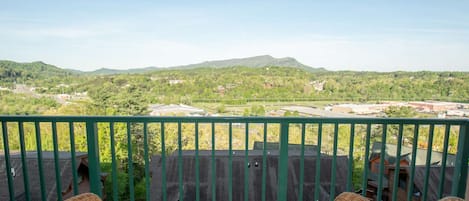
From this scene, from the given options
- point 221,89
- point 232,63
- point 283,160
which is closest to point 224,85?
point 221,89

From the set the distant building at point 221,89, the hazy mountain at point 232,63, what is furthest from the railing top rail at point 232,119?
the hazy mountain at point 232,63

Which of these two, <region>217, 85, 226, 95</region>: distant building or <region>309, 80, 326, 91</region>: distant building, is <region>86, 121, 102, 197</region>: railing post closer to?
<region>217, 85, 226, 95</region>: distant building

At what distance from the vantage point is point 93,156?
203 cm

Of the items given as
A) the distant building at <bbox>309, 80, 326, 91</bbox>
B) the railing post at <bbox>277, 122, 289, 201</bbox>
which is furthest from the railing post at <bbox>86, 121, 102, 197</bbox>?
the distant building at <bbox>309, 80, 326, 91</bbox>

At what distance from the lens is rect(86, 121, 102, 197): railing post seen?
1992 millimetres

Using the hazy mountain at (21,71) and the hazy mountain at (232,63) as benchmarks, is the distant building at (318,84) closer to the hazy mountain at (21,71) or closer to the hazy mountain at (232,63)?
the hazy mountain at (232,63)

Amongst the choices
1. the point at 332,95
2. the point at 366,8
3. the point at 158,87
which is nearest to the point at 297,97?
the point at 332,95

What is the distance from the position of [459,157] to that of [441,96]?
9.15 m

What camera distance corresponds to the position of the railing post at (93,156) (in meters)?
1.99

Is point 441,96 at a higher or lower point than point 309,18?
lower

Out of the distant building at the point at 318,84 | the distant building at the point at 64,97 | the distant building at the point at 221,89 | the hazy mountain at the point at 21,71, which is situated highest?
the hazy mountain at the point at 21,71

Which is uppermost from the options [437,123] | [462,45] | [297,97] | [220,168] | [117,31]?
[117,31]

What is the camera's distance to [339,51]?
74.1 feet

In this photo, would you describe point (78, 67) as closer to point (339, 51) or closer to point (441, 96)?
point (339, 51)
